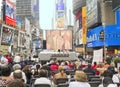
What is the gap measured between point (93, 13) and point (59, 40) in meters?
57.7

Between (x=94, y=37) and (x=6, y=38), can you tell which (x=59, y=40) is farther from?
(x=94, y=37)

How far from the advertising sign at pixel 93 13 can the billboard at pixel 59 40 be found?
51439 millimetres

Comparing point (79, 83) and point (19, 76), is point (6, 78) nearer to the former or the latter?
point (19, 76)

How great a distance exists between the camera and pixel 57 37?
42.2 metres

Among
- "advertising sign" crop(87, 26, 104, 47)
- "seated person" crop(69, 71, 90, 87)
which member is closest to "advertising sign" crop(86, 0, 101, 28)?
"advertising sign" crop(87, 26, 104, 47)

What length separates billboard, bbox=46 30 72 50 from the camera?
41656 millimetres

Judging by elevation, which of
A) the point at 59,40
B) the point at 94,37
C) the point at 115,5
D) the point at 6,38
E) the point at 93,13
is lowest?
the point at 59,40

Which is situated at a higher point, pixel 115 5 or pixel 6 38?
pixel 115 5

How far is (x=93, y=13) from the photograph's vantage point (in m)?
98.8

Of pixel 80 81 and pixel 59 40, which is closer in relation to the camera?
pixel 80 81

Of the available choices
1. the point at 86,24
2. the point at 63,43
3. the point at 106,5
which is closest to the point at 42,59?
the point at 63,43

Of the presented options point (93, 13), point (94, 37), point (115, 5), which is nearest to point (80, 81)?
point (115, 5)

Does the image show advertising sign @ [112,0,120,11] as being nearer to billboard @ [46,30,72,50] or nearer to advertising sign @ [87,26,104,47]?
advertising sign @ [87,26,104,47]

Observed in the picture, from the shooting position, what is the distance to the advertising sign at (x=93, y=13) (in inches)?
3706
